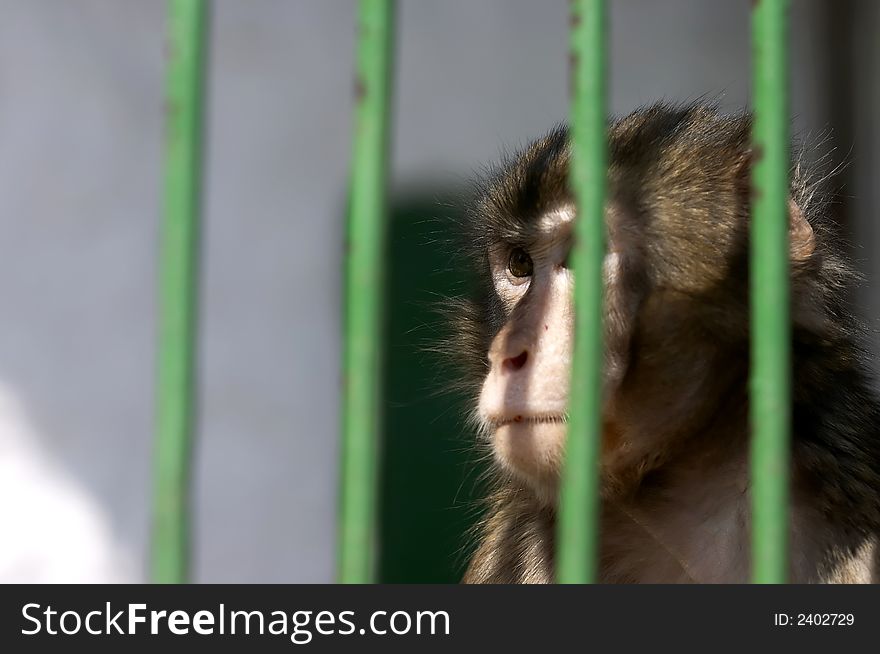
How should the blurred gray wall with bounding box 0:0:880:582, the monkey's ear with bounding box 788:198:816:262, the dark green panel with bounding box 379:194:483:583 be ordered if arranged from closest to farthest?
the monkey's ear with bounding box 788:198:816:262 < the blurred gray wall with bounding box 0:0:880:582 < the dark green panel with bounding box 379:194:483:583

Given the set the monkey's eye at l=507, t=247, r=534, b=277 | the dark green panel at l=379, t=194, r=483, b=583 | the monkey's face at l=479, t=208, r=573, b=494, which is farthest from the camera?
the dark green panel at l=379, t=194, r=483, b=583

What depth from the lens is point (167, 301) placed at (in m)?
1.26

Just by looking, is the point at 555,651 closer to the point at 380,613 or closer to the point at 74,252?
the point at 380,613

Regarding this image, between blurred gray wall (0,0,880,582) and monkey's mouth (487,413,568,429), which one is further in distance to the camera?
blurred gray wall (0,0,880,582)

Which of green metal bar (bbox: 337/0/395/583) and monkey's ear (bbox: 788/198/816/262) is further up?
monkey's ear (bbox: 788/198/816/262)

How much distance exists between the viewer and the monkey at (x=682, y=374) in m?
1.95

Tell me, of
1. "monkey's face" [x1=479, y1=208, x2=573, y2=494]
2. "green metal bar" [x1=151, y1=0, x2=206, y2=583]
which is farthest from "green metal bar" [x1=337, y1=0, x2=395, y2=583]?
"monkey's face" [x1=479, y1=208, x2=573, y2=494]

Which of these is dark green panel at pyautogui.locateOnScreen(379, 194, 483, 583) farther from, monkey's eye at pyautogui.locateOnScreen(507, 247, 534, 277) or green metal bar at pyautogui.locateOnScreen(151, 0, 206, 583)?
green metal bar at pyautogui.locateOnScreen(151, 0, 206, 583)

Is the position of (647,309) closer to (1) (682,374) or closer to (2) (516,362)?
(1) (682,374)

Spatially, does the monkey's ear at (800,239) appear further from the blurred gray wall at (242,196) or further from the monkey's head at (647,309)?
the blurred gray wall at (242,196)

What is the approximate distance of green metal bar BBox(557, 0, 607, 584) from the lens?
4.32ft

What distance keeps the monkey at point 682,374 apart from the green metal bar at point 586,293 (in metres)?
0.56

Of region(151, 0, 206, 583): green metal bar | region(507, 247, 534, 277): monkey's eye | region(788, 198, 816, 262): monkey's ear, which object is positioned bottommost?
region(151, 0, 206, 583): green metal bar

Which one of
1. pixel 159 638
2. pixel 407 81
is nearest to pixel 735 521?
pixel 159 638
